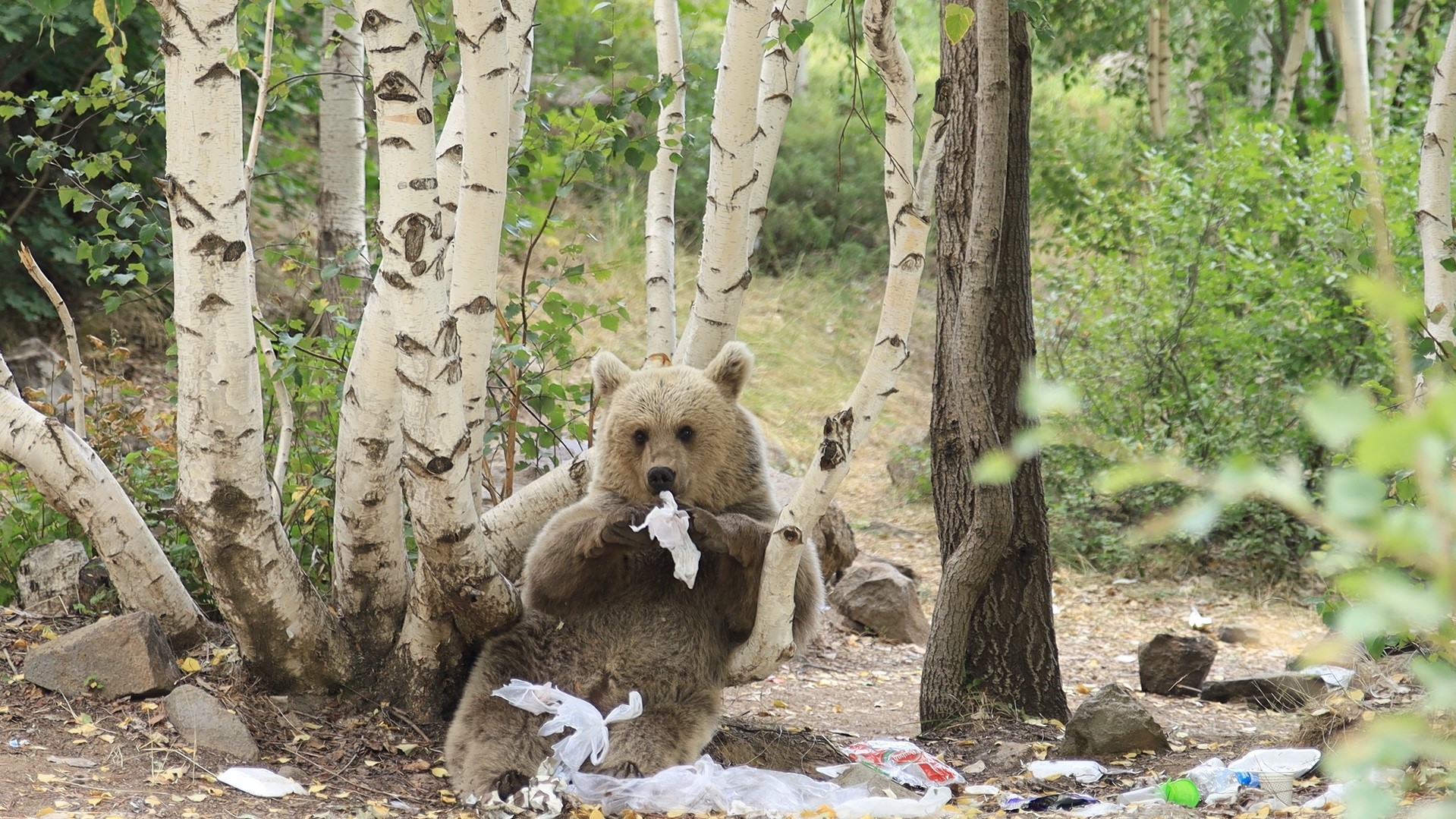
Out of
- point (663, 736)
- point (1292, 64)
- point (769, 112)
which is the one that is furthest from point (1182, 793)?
point (1292, 64)

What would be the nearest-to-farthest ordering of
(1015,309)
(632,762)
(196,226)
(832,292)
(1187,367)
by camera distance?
(196,226)
(632,762)
(1015,309)
(1187,367)
(832,292)

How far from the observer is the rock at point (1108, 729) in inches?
167

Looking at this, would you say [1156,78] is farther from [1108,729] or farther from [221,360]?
[221,360]

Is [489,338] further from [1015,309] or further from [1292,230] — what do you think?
[1292,230]

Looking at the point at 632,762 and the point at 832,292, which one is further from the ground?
the point at 832,292

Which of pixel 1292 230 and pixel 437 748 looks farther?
pixel 1292 230

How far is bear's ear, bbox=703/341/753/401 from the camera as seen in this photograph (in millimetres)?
4387

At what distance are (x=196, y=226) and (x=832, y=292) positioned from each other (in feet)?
39.6

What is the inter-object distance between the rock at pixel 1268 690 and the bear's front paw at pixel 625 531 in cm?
276

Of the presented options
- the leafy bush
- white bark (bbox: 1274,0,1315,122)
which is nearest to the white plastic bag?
the leafy bush

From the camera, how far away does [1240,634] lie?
301 inches

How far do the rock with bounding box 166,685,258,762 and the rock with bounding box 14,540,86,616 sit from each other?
3.29 feet

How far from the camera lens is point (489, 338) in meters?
4.24

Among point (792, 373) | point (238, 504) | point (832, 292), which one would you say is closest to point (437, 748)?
point (238, 504)
